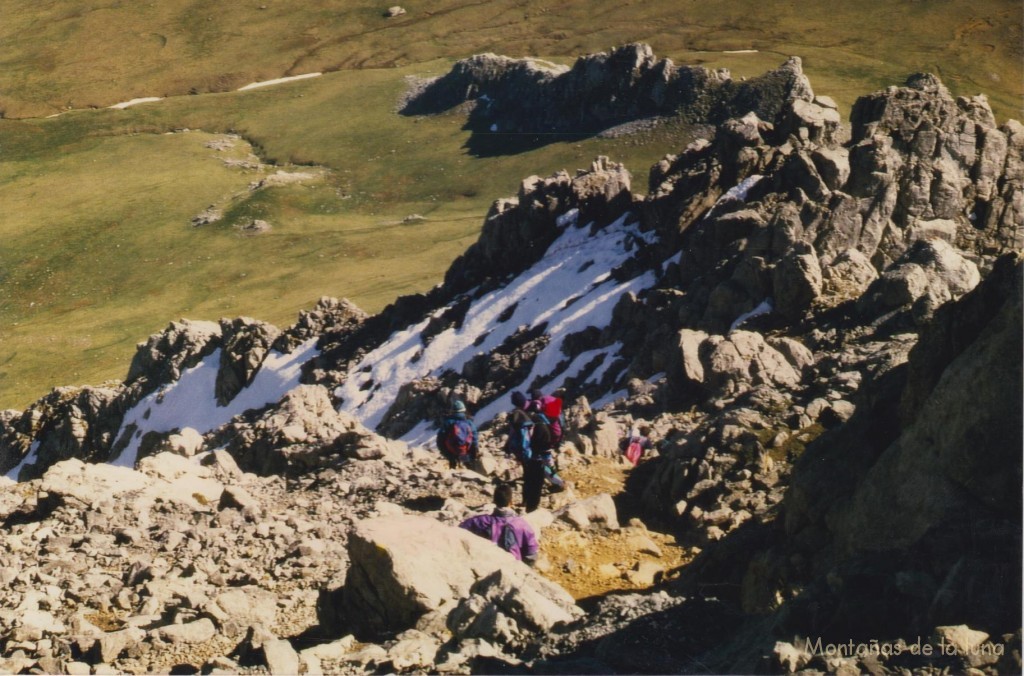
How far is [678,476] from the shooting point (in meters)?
26.1

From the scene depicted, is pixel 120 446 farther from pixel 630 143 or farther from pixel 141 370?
pixel 630 143

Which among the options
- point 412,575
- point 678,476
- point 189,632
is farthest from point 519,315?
point 412,575

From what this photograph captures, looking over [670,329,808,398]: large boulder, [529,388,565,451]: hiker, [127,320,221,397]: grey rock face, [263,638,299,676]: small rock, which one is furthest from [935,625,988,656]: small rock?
[127,320,221,397]: grey rock face

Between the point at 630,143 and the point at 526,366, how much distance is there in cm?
11027

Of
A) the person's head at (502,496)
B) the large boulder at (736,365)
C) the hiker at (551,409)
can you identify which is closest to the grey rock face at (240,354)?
the large boulder at (736,365)

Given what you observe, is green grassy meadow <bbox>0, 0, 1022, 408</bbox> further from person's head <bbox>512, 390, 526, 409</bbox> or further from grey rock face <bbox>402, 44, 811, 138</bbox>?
person's head <bbox>512, 390, 526, 409</bbox>

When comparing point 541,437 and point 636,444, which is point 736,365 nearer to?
point 636,444

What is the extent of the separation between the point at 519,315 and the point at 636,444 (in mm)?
31598

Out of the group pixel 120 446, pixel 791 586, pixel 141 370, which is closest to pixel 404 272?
pixel 141 370

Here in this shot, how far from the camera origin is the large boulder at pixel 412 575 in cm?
1716

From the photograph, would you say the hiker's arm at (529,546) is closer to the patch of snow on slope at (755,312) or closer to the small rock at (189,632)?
the small rock at (189,632)

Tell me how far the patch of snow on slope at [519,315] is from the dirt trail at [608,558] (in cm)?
3091

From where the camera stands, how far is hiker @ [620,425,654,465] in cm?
3017

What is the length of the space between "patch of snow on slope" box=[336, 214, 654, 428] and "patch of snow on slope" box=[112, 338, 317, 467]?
680 centimetres
